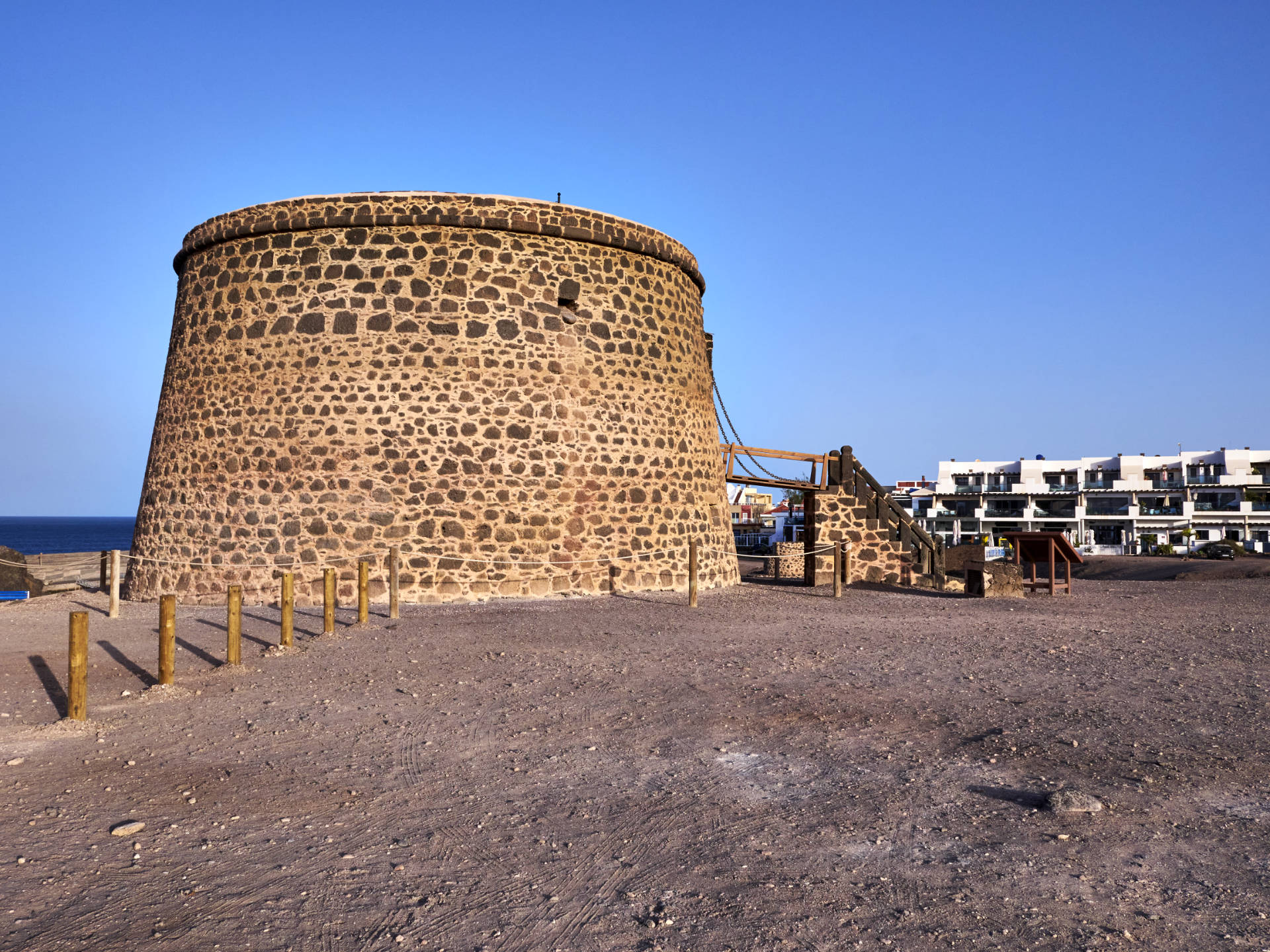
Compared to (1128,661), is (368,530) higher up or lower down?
higher up

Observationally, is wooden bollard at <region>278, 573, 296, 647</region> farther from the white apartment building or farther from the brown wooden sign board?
the white apartment building

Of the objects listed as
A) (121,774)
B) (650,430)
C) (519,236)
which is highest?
(519,236)

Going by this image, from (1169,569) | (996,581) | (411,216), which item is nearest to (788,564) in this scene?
(996,581)

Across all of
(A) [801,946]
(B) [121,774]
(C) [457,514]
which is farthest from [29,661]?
(A) [801,946]

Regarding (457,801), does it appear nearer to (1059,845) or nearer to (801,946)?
(801,946)

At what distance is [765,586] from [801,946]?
47.1 ft

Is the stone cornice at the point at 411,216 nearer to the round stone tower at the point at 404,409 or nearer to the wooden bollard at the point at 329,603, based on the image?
the round stone tower at the point at 404,409

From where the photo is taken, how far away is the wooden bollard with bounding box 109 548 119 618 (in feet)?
39.1

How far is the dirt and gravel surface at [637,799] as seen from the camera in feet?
10.8

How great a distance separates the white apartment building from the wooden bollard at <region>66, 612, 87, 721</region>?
66855 mm

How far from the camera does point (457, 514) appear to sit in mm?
13266

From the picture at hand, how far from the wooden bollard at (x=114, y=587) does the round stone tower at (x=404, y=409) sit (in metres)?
1.52

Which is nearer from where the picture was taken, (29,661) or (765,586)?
(29,661)

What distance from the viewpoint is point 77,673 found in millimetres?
6246
